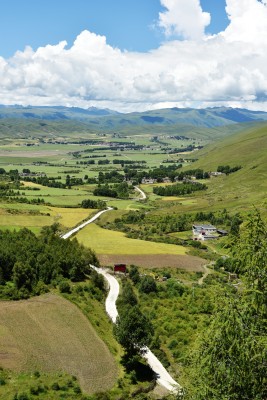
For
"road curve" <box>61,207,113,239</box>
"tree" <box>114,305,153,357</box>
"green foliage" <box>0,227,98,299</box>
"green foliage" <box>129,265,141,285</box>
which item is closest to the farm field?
"road curve" <box>61,207,113,239</box>

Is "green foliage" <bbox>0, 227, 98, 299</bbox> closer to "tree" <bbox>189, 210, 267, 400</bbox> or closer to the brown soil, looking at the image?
the brown soil

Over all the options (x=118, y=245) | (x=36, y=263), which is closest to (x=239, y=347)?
(x=36, y=263)

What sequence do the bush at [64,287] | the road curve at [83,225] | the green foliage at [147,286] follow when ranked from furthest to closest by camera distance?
the road curve at [83,225]
the green foliage at [147,286]
the bush at [64,287]

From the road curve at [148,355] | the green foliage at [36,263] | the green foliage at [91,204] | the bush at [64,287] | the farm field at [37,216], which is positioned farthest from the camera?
the green foliage at [91,204]

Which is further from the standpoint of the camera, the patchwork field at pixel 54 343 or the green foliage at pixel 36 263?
the green foliage at pixel 36 263

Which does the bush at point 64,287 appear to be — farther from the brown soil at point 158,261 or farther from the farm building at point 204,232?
the farm building at point 204,232

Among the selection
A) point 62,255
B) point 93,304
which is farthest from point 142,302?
point 62,255

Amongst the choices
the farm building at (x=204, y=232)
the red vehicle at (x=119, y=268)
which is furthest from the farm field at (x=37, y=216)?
the red vehicle at (x=119, y=268)

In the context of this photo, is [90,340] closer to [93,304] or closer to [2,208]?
[93,304]
